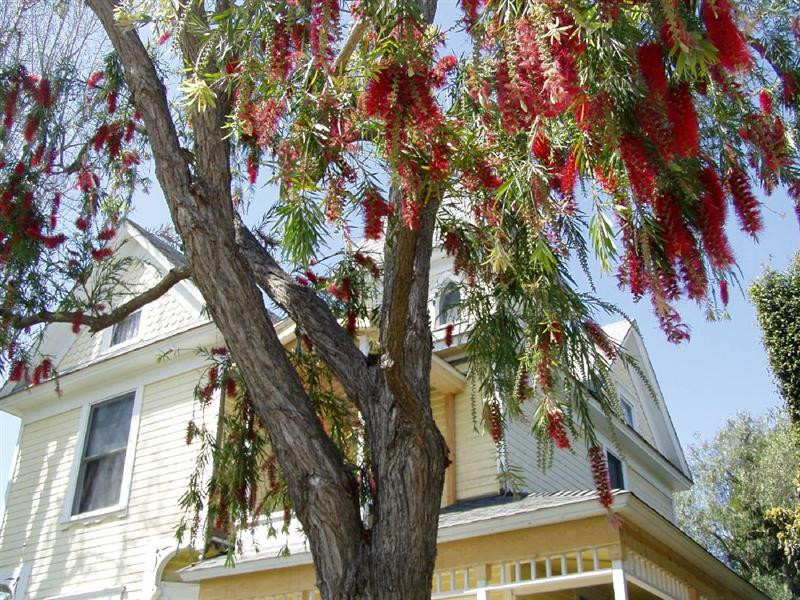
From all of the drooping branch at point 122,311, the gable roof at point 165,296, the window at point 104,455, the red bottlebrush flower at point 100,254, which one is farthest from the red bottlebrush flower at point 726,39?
the window at point 104,455

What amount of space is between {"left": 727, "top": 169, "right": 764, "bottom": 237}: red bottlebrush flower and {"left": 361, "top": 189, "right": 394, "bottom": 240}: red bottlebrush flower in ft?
5.73

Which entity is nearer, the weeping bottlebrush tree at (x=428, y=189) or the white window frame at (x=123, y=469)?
the weeping bottlebrush tree at (x=428, y=189)

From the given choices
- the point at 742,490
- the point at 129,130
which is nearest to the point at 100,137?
the point at 129,130

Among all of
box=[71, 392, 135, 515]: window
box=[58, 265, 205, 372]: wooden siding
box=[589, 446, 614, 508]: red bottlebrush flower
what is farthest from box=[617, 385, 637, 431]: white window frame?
box=[589, 446, 614, 508]: red bottlebrush flower

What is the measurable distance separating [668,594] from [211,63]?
697 cm

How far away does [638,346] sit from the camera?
1653 cm

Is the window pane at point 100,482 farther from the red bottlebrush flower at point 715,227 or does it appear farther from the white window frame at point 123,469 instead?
the red bottlebrush flower at point 715,227

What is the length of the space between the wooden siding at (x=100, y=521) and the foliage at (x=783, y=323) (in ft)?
27.7

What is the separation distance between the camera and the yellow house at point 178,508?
325 inches

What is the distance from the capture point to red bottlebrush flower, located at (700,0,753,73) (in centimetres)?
238

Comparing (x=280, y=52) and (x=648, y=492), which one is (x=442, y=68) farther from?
(x=648, y=492)

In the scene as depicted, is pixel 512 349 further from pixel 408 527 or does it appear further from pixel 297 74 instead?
pixel 297 74

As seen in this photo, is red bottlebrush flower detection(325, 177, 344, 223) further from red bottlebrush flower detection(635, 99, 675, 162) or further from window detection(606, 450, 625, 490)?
window detection(606, 450, 625, 490)

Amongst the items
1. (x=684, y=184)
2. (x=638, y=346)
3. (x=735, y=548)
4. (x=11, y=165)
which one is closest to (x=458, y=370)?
(x=11, y=165)
